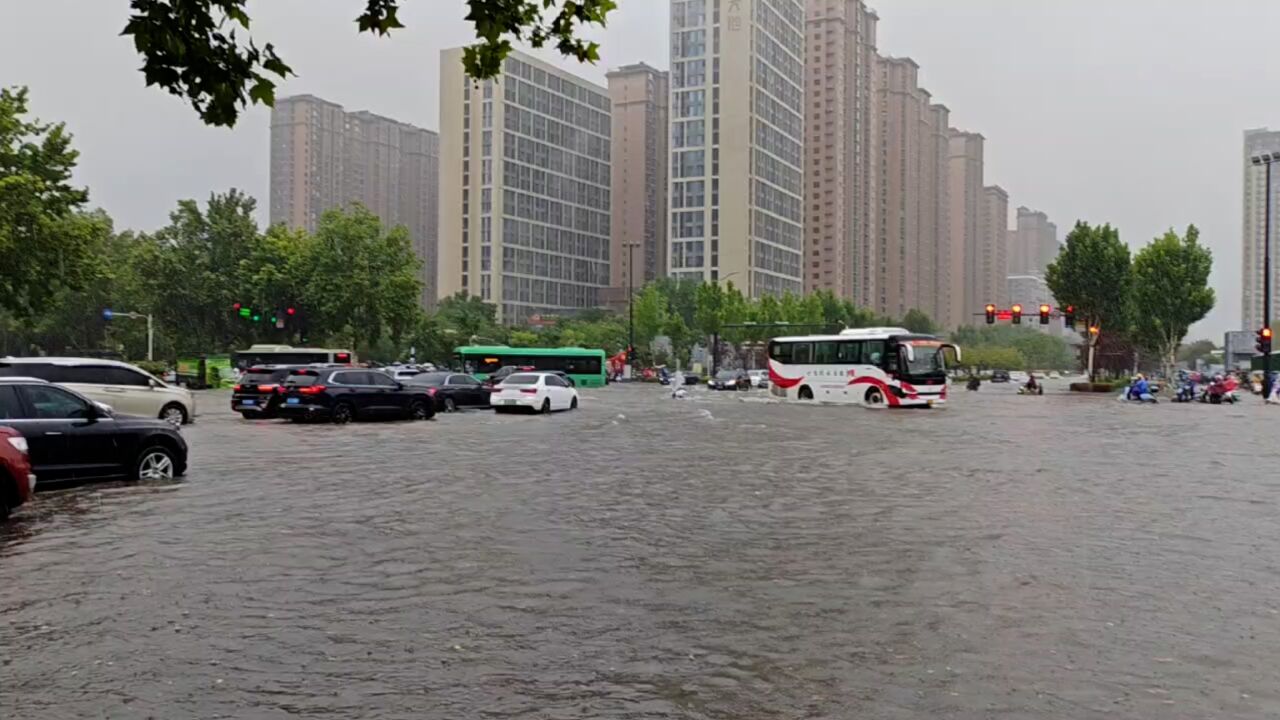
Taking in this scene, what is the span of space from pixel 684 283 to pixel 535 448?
4279 inches

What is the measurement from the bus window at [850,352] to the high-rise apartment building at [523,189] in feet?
319

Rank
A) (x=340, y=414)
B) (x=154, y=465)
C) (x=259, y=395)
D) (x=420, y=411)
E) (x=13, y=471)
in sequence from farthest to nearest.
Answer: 1. (x=420, y=411)
2. (x=259, y=395)
3. (x=340, y=414)
4. (x=154, y=465)
5. (x=13, y=471)

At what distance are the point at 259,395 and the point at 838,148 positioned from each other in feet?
432

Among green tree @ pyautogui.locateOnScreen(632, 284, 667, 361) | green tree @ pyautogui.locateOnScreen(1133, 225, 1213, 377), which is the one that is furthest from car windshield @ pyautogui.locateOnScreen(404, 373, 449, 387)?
green tree @ pyautogui.locateOnScreen(632, 284, 667, 361)

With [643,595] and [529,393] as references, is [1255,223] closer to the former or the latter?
[529,393]

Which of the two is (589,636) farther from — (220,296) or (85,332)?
(85,332)

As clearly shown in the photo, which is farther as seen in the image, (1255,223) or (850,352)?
(1255,223)

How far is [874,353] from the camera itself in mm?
42312

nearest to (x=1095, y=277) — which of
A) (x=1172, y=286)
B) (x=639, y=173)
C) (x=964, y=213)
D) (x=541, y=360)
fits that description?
(x=1172, y=286)

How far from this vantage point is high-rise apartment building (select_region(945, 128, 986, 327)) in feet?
593

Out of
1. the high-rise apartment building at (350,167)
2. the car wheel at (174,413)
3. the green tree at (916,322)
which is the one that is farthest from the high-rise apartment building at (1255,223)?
the high-rise apartment building at (350,167)

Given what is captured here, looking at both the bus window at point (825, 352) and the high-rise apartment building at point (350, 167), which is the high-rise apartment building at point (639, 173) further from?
the bus window at point (825, 352)

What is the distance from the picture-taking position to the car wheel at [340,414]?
28141mm

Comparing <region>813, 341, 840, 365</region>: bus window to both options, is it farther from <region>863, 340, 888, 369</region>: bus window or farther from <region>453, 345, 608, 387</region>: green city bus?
<region>453, 345, 608, 387</region>: green city bus
